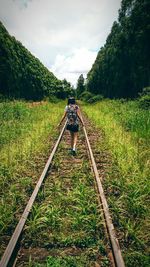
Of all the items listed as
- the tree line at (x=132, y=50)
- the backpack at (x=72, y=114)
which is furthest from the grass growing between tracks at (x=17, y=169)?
the tree line at (x=132, y=50)

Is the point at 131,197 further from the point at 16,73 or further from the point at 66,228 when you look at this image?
the point at 16,73

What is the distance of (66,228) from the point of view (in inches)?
164

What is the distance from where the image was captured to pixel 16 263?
3.36 m

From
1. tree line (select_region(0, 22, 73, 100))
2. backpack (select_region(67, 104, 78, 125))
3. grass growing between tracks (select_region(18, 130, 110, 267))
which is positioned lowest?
grass growing between tracks (select_region(18, 130, 110, 267))

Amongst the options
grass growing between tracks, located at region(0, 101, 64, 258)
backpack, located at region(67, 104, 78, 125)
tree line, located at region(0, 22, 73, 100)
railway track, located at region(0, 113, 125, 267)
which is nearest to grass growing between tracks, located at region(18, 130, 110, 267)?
railway track, located at region(0, 113, 125, 267)

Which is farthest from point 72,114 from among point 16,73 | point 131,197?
point 16,73

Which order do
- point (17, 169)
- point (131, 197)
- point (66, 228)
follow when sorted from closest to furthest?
point (66, 228)
point (131, 197)
point (17, 169)

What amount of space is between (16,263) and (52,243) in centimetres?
59

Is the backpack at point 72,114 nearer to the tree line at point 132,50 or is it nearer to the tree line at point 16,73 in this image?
the tree line at point 16,73

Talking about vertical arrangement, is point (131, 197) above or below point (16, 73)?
below

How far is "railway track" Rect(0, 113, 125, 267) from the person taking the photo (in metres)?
3.45

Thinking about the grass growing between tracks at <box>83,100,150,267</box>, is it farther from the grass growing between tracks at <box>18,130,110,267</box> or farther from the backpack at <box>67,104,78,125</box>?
the backpack at <box>67,104,78,125</box>

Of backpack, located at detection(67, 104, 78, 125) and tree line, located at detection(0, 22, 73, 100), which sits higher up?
tree line, located at detection(0, 22, 73, 100)

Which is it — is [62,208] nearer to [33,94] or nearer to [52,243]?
[52,243]
